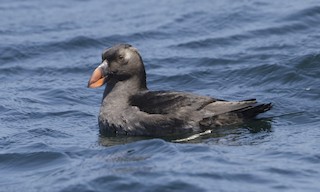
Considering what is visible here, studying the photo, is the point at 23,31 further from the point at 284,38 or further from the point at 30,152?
the point at 30,152

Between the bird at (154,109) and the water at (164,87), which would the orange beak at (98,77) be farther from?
the water at (164,87)

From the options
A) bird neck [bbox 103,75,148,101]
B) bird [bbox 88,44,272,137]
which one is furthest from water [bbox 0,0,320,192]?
bird neck [bbox 103,75,148,101]

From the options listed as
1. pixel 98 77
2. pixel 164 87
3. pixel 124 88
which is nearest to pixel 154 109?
pixel 124 88

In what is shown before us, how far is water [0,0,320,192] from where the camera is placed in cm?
891

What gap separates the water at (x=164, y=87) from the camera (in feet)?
29.2

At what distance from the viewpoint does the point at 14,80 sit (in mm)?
14289

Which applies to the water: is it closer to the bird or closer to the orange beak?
the bird

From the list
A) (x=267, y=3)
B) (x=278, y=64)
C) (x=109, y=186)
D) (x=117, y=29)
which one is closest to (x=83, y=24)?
(x=117, y=29)

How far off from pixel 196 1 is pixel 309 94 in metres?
7.30

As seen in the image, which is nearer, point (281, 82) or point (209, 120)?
point (209, 120)

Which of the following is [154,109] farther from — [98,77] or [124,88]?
[98,77]

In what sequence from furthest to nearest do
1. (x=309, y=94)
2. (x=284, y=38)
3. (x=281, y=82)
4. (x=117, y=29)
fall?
(x=117, y=29) < (x=284, y=38) < (x=281, y=82) < (x=309, y=94)

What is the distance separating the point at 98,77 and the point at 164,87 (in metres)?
2.81

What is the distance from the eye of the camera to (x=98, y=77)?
35.8 ft
